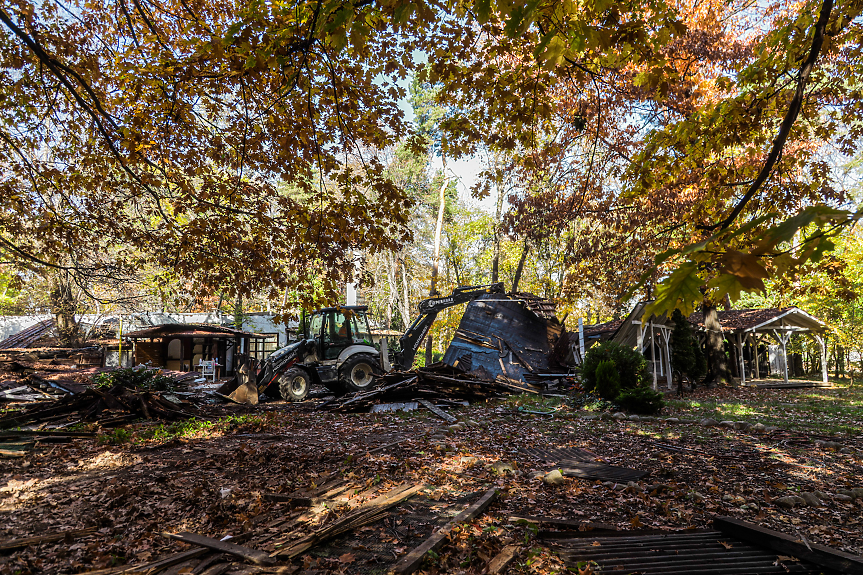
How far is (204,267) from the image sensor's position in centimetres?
856

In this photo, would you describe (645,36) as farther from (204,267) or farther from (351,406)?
(351,406)

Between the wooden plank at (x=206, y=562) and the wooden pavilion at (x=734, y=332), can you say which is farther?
the wooden pavilion at (x=734, y=332)

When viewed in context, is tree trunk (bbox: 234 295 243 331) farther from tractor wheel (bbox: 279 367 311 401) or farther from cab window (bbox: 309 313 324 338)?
tractor wheel (bbox: 279 367 311 401)

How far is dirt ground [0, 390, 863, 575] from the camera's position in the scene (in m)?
4.11

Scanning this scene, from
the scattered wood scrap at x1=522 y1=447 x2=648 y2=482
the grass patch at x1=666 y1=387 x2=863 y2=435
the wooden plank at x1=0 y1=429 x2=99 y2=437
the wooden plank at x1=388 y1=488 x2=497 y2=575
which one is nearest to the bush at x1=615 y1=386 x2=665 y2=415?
the grass patch at x1=666 y1=387 x2=863 y2=435

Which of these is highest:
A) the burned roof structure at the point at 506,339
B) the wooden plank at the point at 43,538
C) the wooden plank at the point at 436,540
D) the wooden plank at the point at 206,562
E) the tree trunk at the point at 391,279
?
the tree trunk at the point at 391,279

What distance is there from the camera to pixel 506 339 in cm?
1930

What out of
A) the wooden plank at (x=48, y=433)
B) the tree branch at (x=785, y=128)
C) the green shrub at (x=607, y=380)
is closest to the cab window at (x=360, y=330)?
the green shrub at (x=607, y=380)

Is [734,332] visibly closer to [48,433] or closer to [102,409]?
[102,409]

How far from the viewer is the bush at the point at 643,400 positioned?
38.0 feet

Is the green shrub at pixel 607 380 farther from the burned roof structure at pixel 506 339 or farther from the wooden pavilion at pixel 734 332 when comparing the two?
the burned roof structure at pixel 506 339

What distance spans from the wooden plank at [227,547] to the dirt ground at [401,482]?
0.37 ft

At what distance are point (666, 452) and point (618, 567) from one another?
171 inches

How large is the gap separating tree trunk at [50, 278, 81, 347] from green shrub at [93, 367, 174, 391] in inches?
315
